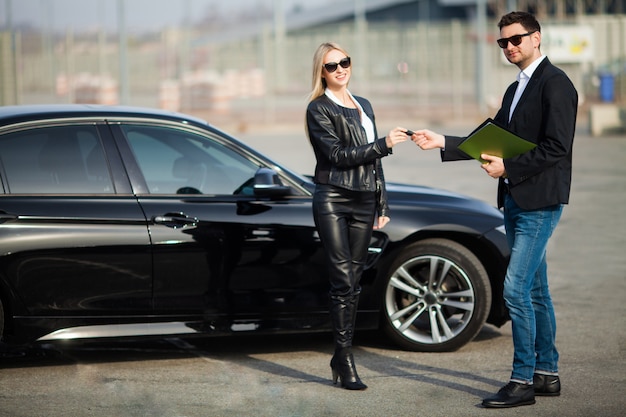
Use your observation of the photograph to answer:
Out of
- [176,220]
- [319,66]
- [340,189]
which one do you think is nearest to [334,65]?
[319,66]

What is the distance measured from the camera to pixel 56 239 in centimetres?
600

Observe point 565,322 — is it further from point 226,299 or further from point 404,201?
point 226,299

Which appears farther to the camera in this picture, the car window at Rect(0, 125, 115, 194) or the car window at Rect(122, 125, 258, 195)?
the car window at Rect(122, 125, 258, 195)

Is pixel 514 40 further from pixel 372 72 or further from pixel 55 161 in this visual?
pixel 372 72

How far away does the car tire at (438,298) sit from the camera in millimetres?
6586

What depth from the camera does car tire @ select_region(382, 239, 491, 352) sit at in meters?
6.59

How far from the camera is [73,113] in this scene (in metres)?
6.37

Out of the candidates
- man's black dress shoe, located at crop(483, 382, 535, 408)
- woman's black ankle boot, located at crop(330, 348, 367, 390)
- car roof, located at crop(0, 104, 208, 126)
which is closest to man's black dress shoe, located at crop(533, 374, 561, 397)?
man's black dress shoe, located at crop(483, 382, 535, 408)

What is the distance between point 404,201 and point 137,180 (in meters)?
1.64

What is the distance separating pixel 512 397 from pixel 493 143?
129 centimetres

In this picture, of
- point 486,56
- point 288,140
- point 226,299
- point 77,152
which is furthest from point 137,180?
point 486,56

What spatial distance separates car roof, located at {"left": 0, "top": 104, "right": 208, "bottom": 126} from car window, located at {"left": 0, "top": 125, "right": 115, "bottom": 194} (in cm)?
9

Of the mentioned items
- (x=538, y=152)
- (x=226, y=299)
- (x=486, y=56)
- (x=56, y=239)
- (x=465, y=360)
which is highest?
(x=486, y=56)

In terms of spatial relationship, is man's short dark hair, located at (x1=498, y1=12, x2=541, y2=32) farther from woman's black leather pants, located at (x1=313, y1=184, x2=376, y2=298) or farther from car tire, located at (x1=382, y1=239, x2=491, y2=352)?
car tire, located at (x1=382, y1=239, x2=491, y2=352)
